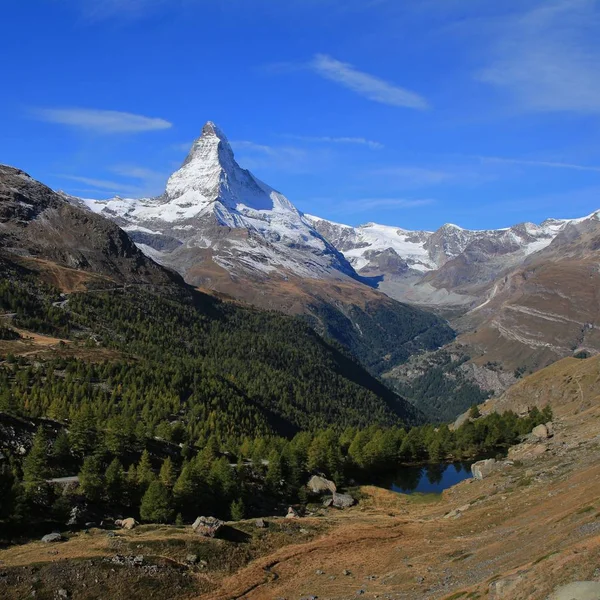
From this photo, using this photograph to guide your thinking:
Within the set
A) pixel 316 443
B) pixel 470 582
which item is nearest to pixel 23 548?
pixel 470 582

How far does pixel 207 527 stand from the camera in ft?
255

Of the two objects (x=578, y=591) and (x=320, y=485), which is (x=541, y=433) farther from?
(x=578, y=591)

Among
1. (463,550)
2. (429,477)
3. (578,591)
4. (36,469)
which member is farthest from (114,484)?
(429,477)

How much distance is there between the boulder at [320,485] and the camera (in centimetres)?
12825

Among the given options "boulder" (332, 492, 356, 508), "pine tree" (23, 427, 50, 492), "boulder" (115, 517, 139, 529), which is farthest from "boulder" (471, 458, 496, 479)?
"pine tree" (23, 427, 50, 492)

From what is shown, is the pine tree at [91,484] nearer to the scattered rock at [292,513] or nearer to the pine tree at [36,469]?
the pine tree at [36,469]

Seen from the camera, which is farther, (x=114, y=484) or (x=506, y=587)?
(x=114, y=484)

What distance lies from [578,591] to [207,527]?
5099cm

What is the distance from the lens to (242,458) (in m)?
138

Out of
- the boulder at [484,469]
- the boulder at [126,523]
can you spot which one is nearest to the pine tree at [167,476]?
the boulder at [126,523]

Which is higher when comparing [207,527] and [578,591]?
[578,591]

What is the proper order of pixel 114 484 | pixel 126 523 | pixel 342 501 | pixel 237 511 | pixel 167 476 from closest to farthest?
pixel 126 523 < pixel 114 484 < pixel 237 511 < pixel 167 476 < pixel 342 501

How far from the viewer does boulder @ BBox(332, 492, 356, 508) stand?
398 feet

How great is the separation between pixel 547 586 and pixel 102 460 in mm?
83283
